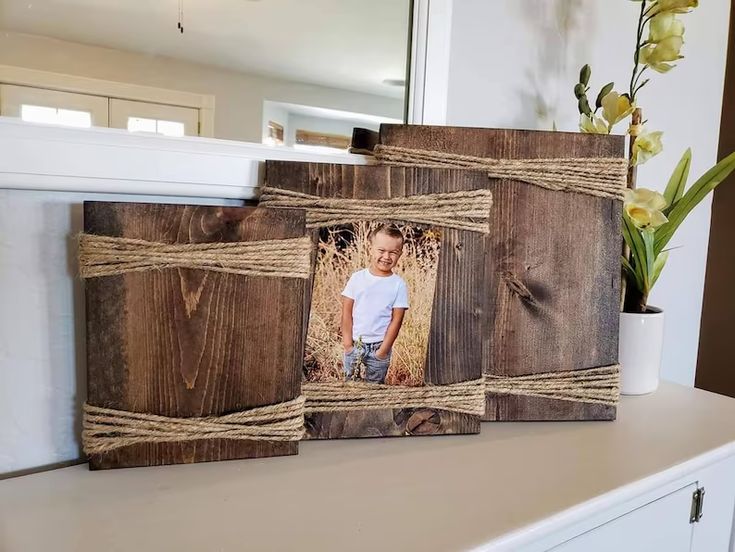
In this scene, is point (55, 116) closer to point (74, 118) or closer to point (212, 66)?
point (74, 118)

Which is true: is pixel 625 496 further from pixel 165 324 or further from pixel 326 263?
A: pixel 165 324

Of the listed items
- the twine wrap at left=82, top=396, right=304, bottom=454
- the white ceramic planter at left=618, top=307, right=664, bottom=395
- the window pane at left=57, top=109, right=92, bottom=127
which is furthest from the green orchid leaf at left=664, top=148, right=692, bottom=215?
the window pane at left=57, top=109, right=92, bottom=127

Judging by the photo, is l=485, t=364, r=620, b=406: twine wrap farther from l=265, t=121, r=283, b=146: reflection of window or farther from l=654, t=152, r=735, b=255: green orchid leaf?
l=265, t=121, r=283, b=146: reflection of window

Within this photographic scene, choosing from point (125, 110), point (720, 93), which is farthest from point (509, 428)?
point (720, 93)

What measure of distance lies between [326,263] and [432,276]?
135mm

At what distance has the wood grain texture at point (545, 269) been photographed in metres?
0.83

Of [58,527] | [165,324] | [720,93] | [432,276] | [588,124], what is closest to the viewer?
[58,527]

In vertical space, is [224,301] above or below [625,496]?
above

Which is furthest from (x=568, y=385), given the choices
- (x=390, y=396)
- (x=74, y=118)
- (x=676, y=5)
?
(x=74, y=118)

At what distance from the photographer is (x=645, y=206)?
0.93 m

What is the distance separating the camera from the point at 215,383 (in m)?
0.69

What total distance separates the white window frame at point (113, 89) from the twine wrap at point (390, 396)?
343mm

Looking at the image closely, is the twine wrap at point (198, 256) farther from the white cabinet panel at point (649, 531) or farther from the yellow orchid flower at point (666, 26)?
the yellow orchid flower at point (666, 26)

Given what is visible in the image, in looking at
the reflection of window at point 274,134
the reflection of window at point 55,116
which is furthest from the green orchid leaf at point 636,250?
the reflection of window at point 55,116
